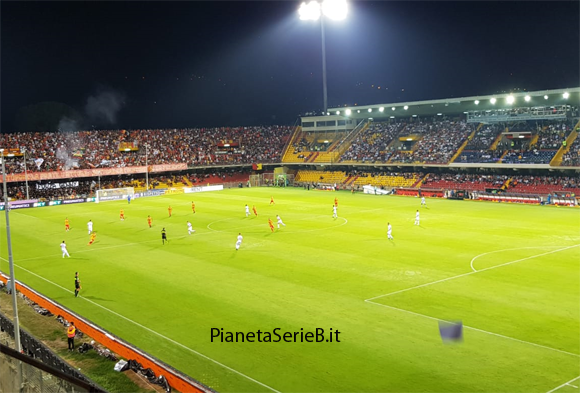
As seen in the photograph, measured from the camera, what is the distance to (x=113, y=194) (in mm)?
70438

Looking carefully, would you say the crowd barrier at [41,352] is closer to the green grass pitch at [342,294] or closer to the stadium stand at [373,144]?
the green grass pitch at [342,294]

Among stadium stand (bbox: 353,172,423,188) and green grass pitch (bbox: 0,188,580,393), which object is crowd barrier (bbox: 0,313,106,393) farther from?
stadium stand (bbox: 353,172,423,188)

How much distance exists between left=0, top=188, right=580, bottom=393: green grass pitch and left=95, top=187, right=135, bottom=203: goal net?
22.2 m

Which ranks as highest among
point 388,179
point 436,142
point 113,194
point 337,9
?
point 337,9

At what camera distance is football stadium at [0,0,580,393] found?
51.5 ft

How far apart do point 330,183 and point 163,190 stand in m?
24.9

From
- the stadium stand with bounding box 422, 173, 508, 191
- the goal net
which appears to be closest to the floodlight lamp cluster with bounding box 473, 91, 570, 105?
the stadium stand with bounding box 422, 173, 508, 191

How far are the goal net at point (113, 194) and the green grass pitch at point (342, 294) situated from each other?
22168mm

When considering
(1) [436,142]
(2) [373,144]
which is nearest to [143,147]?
(2) [373,144]

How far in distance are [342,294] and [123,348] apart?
9890mm

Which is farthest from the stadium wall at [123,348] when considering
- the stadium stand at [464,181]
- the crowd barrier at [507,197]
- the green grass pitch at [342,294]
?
the stadium stand at [464,181]

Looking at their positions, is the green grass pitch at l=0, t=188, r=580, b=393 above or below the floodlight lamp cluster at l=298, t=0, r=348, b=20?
below

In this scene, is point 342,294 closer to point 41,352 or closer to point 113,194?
point 41,352

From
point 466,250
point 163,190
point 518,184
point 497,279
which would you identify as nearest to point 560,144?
point 518,184
